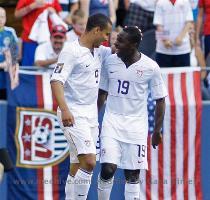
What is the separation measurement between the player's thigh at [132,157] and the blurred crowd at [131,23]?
1.95 m

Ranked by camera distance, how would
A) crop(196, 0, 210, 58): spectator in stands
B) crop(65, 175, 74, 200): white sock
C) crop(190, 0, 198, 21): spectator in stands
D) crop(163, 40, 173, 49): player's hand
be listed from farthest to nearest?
1. crop(190, 0, 198, 21): spectator in stands
2. crop(196, 0, 210, 58): spectator in stands
3. crop(163, 40, 173, 49): player's hand
4. crop(65, 175, 74, 200): white sock

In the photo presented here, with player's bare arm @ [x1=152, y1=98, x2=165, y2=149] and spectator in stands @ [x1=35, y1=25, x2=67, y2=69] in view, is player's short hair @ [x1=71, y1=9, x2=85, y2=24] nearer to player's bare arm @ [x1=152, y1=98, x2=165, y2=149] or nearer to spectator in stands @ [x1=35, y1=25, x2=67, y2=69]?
spectator in stands @ [x1=35, y1=25, x2=67, y2=69]

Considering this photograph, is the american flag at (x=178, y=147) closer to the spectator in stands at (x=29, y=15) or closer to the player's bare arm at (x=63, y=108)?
the spectator in stands at (x=29, y=15)

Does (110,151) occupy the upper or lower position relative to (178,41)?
lower

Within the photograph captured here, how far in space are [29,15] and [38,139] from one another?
2.20 metres

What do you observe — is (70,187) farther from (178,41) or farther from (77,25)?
(178,41)

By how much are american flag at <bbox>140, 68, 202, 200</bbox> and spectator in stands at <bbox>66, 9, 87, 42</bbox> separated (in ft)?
4.93

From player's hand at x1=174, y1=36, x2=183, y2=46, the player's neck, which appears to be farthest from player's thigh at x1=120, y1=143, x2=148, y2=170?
player's hand at x1=174, y1=36, x2=183, y2=46

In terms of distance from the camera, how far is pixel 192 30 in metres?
13.8

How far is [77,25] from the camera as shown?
43.3 feet

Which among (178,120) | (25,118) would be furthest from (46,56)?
(178,120)

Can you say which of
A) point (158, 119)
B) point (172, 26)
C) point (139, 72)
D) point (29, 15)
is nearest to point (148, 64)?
point (139, 72)

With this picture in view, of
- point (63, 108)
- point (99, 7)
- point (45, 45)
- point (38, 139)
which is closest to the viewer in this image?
point (63, 108)

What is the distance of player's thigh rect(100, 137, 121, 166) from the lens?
1078 centimetres
